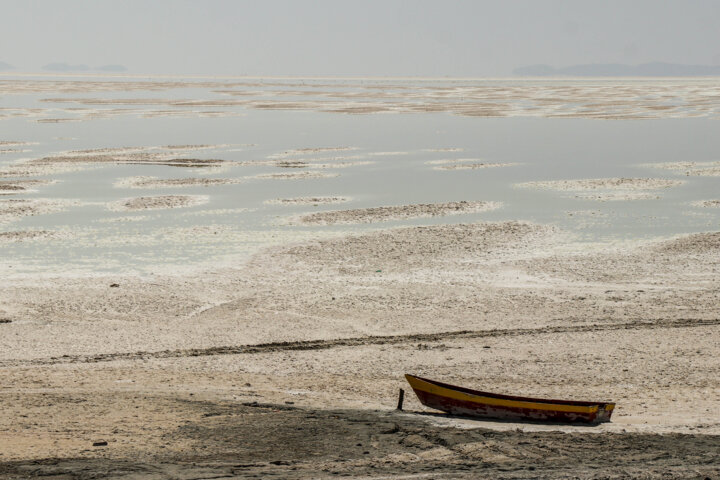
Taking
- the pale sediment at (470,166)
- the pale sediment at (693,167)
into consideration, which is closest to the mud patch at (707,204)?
the pale sediment at (693,167)

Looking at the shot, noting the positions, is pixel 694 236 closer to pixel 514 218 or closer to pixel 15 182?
pixel 514 218

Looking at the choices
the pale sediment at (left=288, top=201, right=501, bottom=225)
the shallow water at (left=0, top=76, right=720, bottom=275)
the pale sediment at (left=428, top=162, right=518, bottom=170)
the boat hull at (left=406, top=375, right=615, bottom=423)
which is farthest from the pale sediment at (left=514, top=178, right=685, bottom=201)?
the boat hull at (left=406, top=375, right=615, bottom=423)

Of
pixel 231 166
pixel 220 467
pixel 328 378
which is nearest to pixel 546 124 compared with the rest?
pixel 231 166

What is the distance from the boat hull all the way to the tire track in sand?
4147mm

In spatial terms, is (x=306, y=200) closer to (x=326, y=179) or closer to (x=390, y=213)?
(x=390, y=213)

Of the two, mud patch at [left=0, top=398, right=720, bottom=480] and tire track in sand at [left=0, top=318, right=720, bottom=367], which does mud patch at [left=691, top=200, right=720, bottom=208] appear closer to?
tire track in sand at [left=0, top=318, right=720, bottom=367]

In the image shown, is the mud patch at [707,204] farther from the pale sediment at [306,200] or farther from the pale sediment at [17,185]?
the pale sediment at [17,185]

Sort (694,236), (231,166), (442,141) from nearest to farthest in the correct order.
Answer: (694,236)
(231,166)
(442,141)

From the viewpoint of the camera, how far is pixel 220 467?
9.98m

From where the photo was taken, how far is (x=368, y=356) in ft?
50.7

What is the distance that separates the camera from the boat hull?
11641 mm

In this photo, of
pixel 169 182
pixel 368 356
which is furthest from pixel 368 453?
pixel 169 182

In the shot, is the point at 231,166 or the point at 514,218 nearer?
the point at 514,218

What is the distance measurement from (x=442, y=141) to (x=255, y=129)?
13.9 meters
